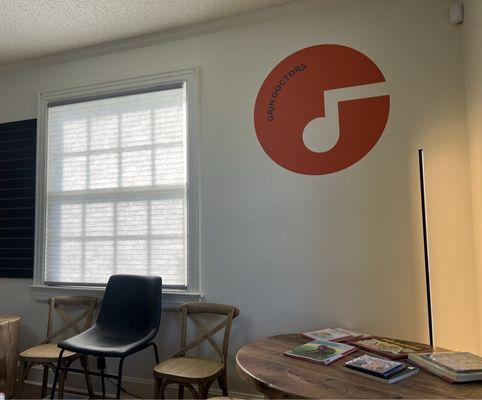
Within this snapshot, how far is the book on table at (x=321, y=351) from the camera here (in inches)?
68.5

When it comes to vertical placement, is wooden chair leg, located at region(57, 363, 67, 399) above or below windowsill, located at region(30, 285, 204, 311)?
below

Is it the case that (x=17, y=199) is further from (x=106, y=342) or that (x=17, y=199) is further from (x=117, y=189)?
(x=106, y=342)

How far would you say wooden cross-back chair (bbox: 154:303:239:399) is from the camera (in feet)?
7.09

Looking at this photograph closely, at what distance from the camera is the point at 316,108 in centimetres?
249

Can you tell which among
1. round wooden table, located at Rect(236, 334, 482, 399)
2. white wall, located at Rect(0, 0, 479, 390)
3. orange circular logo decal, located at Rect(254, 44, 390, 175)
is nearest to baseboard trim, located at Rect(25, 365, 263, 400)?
white wall, located at Rect(0, 0, 479, 390)

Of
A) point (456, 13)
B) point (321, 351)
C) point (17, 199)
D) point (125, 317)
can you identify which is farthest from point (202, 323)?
point (456, 13)

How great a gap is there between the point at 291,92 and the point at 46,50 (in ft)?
7.01

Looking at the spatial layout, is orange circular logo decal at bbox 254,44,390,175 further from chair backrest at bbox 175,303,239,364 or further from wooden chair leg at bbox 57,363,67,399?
wooden chair leg at bbox 57,363,67,399

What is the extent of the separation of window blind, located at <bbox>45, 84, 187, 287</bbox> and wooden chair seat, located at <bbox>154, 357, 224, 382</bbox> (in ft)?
1.91

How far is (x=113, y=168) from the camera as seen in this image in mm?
2982

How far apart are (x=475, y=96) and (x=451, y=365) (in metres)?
1.41

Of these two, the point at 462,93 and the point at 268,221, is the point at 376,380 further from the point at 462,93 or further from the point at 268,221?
the point at 462,93

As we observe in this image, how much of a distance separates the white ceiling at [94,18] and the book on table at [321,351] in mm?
2203

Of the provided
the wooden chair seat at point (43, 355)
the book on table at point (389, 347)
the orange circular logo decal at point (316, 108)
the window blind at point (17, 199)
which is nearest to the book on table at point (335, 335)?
the book on table at point (389, 347)
